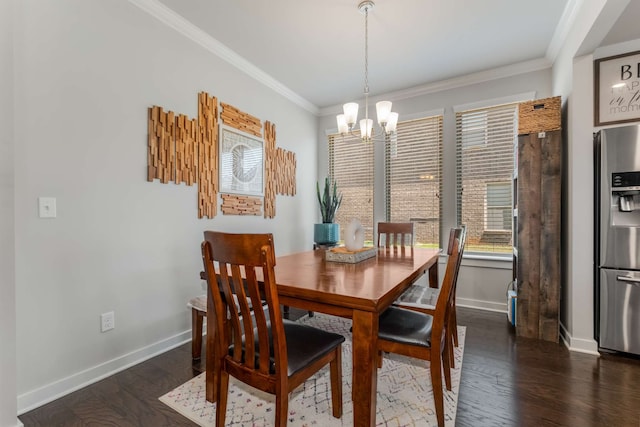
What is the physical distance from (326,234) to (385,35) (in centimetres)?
223

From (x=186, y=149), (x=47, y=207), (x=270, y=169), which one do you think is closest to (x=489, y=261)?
(x=270, y=169)

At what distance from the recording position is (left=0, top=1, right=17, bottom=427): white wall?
1.35m

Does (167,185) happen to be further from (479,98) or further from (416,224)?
(479,98)

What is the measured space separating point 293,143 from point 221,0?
192cm

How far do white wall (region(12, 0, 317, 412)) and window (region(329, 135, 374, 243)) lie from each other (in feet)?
7.12

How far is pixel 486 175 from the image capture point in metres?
3.34

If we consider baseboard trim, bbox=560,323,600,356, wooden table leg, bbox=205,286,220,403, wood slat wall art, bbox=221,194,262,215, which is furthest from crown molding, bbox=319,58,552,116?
wooden table leg, bbox=205,286,220,403

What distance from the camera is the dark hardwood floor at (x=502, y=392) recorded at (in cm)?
152

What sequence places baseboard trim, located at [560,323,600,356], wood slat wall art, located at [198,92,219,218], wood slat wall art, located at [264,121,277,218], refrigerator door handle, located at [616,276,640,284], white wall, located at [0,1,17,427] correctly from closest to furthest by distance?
white wall, located at [0,1,17,427] < refrigerator door handle, located at [616,276,640,284] < baseboard trim, located at [560,323,600,356] < wood slat wall art, located at [198,92,219,218] < wood slat wall art, located at [264,121,277,218]

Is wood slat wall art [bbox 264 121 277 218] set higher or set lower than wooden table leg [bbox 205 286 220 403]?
higher

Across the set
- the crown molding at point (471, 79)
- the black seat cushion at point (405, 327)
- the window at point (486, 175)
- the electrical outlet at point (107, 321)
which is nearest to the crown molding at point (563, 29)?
the crown molding at point (471, 79)

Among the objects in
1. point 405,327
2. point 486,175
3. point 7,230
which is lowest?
point 405,327

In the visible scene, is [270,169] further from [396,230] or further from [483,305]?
[483,305]

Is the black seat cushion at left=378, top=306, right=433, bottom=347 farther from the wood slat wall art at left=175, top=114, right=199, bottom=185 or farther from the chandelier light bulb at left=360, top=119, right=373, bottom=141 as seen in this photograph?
the wood slat wall art at left=175, top=114, right=199, bottom=185
